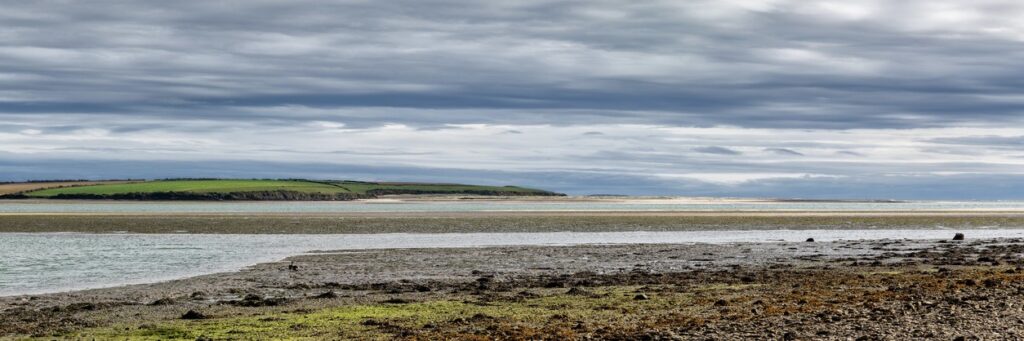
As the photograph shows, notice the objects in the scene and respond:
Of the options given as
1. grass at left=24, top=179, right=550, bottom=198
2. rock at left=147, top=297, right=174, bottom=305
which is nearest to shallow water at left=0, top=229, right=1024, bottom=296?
rock at left=147, top=297, right=174, bottom=305

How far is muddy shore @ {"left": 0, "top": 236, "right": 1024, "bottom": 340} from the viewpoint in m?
16.1

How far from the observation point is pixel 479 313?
1902 cm

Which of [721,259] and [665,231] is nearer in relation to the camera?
[721,259]

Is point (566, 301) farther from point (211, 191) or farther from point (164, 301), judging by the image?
point (211, 191)

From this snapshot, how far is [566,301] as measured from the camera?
69.1ft

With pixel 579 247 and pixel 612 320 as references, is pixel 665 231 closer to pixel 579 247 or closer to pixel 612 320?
pixel 579 247

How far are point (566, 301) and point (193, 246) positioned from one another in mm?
26611

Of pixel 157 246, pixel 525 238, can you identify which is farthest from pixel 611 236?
pixel 157 246

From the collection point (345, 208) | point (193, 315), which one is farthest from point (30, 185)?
point (193, 315)

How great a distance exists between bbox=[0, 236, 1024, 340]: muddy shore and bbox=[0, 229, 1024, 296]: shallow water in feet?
8.53

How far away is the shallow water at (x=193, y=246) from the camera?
96.5 ft

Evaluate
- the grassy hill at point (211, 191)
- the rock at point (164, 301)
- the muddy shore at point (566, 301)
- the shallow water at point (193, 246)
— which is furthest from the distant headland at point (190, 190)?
the rock at point (164, 301)

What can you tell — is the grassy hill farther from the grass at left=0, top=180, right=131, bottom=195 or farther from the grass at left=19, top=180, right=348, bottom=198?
the grass at left=0, top=180, right=131, bottom=195

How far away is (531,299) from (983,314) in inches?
336
